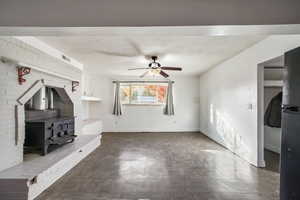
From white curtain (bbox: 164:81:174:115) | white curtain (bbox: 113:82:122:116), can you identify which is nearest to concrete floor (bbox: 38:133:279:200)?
white curtain (bbox: 113:82:122:116)

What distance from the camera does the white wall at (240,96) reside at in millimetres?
3137

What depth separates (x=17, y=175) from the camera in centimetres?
235

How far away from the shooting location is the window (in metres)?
7.75

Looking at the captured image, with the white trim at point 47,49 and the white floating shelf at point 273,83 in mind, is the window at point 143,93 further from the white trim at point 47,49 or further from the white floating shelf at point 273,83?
the white floating shelf at point 273,83

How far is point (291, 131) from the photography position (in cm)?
196

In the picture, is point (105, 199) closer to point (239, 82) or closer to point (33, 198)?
point (33, 198)

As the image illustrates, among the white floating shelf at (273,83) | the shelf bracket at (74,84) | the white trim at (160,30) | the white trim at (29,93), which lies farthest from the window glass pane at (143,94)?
the white trim at (160,30)

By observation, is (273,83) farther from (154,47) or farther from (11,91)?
(11,91)

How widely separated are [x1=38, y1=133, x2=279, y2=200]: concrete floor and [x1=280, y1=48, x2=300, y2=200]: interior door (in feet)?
1.77

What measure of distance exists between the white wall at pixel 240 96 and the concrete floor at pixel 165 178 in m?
0.45

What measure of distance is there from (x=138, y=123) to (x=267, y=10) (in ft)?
21.2

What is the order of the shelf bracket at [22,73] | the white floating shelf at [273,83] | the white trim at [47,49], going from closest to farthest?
1. the shelf bracket at [22,73]
2. the white trim at [47,49]
3. the white floating shelf at [273,83]

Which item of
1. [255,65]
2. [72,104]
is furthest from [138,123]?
[255,65]

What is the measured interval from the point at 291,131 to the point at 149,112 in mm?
5962
